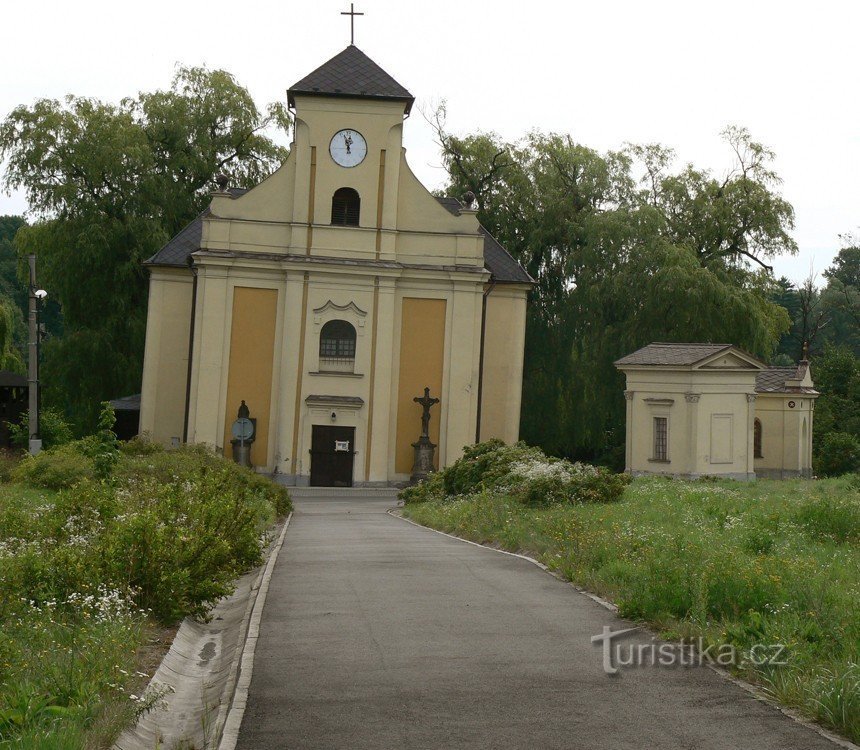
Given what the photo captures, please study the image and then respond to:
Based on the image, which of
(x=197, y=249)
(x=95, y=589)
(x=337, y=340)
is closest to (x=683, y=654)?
(x=95, y=589)

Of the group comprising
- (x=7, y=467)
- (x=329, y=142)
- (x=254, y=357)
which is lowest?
(x=7, y=467)

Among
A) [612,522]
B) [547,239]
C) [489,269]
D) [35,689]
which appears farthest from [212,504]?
[547,239]

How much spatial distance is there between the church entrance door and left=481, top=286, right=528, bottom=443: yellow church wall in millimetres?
5663

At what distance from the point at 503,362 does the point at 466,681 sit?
3411cm

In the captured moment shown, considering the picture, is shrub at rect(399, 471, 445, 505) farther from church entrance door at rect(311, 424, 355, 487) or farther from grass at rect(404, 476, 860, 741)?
church entrance door at rect(311, 424, 355, 487)

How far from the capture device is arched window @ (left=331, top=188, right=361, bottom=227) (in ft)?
129

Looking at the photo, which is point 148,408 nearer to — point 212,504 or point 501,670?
point 212,504

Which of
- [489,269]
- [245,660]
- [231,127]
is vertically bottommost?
[245,660]

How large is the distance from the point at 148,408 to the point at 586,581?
3175 centimetres

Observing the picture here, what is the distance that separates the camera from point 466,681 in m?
8.12

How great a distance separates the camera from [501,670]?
845cm

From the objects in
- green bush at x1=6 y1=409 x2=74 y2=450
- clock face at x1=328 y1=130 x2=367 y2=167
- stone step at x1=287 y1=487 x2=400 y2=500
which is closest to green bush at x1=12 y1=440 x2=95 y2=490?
green bush at x1=6 y1=409 x2=74 y2=450

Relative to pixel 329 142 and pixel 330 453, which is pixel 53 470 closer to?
pixel 330 453

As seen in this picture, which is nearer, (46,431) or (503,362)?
(46,431)
